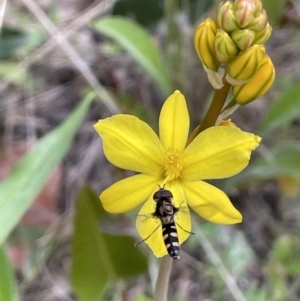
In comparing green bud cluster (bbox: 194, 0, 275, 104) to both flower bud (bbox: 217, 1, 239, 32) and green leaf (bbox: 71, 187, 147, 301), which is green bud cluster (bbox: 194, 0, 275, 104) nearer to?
flower bud (bbox: 217, 1, 239, 32)

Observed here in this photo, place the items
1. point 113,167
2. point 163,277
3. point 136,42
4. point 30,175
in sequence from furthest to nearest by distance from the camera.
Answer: point 113,167 < point 136,42 < point 30,175 < point 163,277

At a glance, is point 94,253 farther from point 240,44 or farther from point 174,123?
point 240,44

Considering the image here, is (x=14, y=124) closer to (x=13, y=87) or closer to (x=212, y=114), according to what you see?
(x=13, y=87)

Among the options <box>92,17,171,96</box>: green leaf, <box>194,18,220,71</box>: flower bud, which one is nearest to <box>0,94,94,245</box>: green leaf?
<box>92,17,171,96</box>: green leaf

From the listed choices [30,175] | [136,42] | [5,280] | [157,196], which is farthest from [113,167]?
[157,196]

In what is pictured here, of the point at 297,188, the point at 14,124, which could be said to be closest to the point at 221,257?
the point at 297,188
